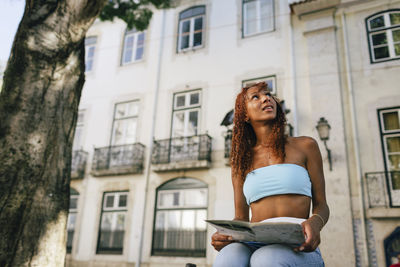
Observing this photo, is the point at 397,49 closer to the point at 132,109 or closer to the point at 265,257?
the point at 132,109

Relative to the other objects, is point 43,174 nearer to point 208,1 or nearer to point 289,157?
point 289,157

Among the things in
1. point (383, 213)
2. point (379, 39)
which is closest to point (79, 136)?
point (383, 213)

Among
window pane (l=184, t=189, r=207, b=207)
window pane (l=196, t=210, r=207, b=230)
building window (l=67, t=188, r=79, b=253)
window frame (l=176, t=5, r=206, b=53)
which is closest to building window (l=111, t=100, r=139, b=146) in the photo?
building window (l=67, t=188, r=79, b=253)

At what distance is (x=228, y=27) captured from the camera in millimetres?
12648

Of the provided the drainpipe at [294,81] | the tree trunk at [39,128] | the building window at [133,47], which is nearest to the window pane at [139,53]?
the building window at [133,47]

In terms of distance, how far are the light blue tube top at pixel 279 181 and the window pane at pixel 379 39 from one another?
10.2m

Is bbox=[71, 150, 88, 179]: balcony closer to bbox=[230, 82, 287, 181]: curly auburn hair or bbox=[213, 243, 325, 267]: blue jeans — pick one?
bbox=[230, 82, 287, 181]: curly auburn hair

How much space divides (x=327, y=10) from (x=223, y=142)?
5355 mm

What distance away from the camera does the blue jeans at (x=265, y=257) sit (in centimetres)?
146

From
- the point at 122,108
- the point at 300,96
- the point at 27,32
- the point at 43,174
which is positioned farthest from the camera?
the point at 122,108

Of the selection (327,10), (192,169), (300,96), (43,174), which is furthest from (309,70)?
(43,174)

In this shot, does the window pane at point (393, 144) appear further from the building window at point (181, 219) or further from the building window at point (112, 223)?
the building window at point (112, 223)

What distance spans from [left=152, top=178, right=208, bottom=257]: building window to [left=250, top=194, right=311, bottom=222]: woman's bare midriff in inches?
357

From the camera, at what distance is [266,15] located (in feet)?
40.0
